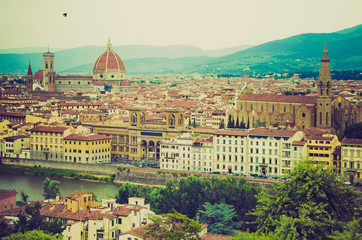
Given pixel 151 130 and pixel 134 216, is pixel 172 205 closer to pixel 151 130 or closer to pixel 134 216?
pixel 134 216

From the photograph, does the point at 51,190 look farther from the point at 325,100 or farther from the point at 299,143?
the point at 325,100

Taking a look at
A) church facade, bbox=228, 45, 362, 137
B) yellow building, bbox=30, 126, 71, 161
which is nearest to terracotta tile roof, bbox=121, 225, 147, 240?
yellow building, bbox=30, 126, 71, 161

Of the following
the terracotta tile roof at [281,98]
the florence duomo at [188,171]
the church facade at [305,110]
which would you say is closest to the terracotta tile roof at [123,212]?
the florence duomo at [188,171]

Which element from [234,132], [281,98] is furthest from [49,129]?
[281,98]

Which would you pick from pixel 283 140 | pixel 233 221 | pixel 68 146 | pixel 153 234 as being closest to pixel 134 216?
pixel 153 234

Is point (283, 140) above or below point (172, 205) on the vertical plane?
above

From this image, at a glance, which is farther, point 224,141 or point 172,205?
point 224,141

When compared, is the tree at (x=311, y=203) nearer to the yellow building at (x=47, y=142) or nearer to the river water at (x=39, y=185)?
the river water at (x=39, y=185)
